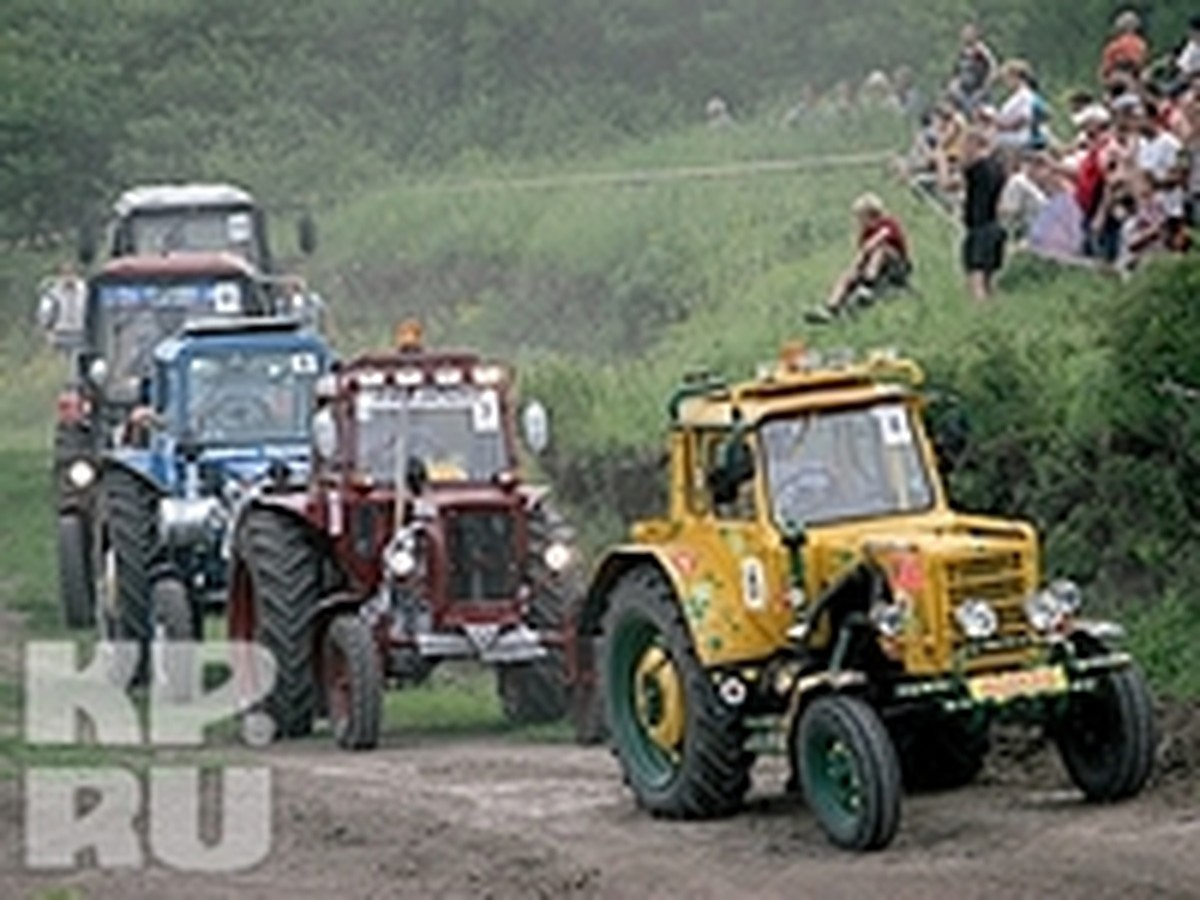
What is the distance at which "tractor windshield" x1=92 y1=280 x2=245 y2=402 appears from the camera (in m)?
27.6

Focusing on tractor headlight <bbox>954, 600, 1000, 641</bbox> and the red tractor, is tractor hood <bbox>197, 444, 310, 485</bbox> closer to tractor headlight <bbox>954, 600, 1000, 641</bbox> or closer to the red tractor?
the red tractor

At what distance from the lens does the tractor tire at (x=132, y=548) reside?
2280cm

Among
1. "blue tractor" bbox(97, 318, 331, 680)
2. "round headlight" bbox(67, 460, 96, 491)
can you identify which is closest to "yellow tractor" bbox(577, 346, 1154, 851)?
"blue tractor" bbox(97, 318, 331, 680)

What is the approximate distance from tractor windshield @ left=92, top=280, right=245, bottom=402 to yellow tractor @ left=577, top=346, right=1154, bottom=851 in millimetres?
11297

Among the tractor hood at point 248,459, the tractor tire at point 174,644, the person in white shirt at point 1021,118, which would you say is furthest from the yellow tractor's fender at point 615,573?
the person in white shirt at point 1021,118

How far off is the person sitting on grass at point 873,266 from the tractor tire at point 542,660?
5176mm

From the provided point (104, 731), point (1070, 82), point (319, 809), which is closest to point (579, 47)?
point (1070, 82)

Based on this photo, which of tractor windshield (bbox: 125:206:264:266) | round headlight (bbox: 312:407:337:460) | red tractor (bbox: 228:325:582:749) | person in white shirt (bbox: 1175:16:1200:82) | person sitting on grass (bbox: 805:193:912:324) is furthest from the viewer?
tractor windshield (bbox: 125:206:264:266)

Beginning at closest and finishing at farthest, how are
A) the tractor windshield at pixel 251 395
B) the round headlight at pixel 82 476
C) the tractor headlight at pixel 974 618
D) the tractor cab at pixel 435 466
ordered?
the tractor headlight at pixel 974 618 < the tractor cab at pixel 435 466 < the tractor windshield at pixel 251 395 < the round headlight at pixel 82 476

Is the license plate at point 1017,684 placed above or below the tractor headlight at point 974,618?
below

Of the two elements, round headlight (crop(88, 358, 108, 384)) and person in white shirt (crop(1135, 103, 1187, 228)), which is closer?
person in white shirt (crop(1135, 103, 1187, 228))

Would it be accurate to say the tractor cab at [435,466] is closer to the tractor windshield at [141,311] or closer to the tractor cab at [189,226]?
the tractor windshield at [141,311]

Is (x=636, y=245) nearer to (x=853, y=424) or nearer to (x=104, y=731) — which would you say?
(x=104, y=731)

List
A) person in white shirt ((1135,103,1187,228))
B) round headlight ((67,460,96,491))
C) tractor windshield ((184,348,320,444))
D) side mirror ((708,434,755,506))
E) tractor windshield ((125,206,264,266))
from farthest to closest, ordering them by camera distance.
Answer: tractor windshield ((125,206,264,266)) → round headlight ((67,460,96,491)) → tractor windshield ((184,348,320,444)) → person in white shirt ((1135,103,1187,228)) → side mirror ((708,434,755,506))
